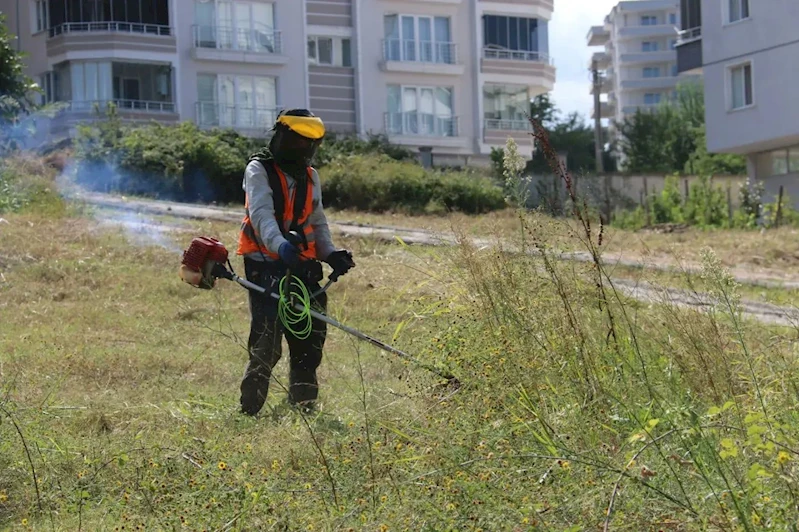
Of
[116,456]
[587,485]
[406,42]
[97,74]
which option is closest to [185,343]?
[116,456]

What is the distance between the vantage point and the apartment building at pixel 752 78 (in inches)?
1260

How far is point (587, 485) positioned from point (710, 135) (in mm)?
31933

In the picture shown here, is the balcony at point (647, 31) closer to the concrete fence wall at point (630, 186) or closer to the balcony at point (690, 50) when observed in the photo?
the concrete fence wall at point (630, 186)

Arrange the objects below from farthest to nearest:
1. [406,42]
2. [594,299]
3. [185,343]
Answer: [406,42] → [185,343] → [594,299]

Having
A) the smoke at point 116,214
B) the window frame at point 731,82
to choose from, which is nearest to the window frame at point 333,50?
the window frame at point 731,82

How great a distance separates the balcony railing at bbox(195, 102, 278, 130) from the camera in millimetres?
41281

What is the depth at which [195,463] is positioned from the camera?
5590 mm

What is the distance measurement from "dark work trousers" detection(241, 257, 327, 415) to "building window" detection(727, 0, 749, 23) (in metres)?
28.8

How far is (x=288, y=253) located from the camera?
6758 millimetres

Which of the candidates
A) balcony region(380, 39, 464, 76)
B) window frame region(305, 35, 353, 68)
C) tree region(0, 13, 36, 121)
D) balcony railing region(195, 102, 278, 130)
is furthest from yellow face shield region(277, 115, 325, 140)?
balcony region(380, 39, 464, 76)

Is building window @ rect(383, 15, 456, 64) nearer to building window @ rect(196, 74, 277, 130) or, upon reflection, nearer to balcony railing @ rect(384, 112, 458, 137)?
balcony railing @ rect(384, 112, 458, 137)

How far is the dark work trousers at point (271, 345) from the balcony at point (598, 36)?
11609 cm

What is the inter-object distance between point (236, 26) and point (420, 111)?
7398 millimetres

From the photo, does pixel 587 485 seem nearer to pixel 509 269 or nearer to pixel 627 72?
pixel 509 269
